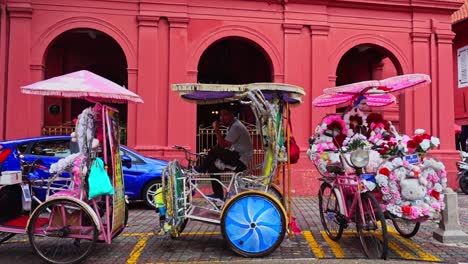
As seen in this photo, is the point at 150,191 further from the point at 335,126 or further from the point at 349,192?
the point at 349,192

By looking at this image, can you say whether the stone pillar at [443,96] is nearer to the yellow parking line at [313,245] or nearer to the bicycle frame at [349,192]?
the yellow parking line at [313,245]

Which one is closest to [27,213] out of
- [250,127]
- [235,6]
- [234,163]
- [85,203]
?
[85,203]

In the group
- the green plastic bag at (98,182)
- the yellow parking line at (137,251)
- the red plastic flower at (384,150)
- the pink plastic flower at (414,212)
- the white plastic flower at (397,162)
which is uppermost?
the red plastic flower at (384,150)

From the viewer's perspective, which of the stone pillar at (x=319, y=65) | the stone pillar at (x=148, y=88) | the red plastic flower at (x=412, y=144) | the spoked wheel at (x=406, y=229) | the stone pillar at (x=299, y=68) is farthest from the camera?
the stone pillar at (x=319, y=65)

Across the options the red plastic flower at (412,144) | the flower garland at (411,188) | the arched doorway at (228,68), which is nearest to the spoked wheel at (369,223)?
the flower garland at (411,188)

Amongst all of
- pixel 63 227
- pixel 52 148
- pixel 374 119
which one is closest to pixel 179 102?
pixel 52 148

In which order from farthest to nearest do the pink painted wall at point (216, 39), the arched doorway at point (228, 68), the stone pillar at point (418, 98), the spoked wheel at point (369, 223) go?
the arched doorway at point (228, 68)
the stone pillar at point (418, 98)
the pink painted wall at point (216, 39)
the spoked wheel at point (369, 223)

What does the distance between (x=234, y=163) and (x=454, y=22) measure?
15.3m

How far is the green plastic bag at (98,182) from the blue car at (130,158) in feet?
12.8

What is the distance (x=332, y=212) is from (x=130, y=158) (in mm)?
5132

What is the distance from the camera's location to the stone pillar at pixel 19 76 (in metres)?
11.7

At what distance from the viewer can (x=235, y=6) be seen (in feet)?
42.3

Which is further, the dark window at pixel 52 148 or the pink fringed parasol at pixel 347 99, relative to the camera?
the dark window at pixel 52 148

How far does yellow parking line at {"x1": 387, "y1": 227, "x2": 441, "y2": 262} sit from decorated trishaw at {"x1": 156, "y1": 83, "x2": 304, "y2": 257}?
176cm
